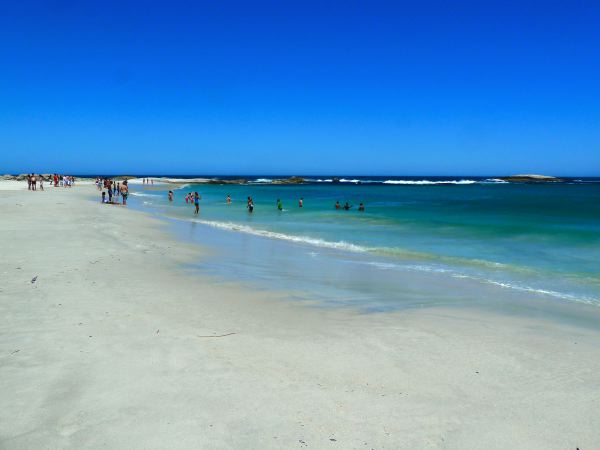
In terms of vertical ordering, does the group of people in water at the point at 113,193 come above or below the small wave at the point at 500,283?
above

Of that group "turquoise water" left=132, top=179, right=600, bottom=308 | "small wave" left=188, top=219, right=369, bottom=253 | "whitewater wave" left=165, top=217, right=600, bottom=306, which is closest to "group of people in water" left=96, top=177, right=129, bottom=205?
"turquoise water" left=132, top=179, right=600, bottom=308

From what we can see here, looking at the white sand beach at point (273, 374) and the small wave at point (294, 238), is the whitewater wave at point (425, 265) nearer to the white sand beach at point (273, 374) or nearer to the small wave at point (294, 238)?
the small wave at point (294, 238)

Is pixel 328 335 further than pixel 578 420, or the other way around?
pixel 328 335

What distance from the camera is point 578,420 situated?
4641mm

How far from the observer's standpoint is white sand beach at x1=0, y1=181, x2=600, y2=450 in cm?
426

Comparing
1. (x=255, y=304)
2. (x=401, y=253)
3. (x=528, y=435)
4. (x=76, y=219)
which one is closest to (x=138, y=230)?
(x=76, y=219)

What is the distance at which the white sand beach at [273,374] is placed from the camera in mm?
4262

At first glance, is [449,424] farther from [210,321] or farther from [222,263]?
[222,263]

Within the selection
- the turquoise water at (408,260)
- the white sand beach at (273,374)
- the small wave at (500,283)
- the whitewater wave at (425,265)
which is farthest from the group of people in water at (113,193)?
the white sand beach at (273,374)

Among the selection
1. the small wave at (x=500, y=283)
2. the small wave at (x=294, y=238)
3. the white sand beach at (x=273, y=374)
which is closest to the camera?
the white sand beach at (x=273, y=374)

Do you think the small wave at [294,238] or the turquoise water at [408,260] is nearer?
the turquoise water at [408,260]

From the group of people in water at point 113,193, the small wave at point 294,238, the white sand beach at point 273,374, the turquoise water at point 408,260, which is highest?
the group of people in water at point 113,193

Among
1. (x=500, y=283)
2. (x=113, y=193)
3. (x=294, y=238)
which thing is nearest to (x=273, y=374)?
(x=500, y=283)

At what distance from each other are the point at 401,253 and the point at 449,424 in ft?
40.1
